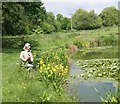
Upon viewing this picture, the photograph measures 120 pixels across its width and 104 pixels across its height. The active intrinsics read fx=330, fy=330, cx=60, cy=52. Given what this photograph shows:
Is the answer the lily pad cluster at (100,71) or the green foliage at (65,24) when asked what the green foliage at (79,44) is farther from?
the green foliage at (65,24)

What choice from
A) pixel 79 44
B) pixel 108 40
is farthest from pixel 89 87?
pixel 108 40

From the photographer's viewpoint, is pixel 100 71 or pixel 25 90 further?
pixel 100 71

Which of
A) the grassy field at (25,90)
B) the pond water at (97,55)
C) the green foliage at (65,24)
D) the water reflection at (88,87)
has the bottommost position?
the pond water at (97,55)

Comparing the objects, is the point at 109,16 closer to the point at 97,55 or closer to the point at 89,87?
the point at 97,55

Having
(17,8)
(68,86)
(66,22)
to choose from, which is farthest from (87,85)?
(66,22)

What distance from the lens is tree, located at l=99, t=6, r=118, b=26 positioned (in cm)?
7812

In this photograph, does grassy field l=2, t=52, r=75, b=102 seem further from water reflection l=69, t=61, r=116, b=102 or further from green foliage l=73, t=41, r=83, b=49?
green foliage l=73, t=41, r=83, b=49

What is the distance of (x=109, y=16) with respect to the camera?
81.4 meters

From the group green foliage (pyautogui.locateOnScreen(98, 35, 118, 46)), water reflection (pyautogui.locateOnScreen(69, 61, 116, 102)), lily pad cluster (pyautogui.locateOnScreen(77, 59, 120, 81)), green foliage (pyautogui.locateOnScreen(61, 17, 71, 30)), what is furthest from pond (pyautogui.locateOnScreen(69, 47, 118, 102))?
green foliage (pyautogui.locateOnScreen(61, 17, 71, 30))

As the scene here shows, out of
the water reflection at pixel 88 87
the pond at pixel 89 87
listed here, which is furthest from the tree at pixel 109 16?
the water reflection at pixel 88 87

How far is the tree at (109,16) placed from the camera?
78.1 meters

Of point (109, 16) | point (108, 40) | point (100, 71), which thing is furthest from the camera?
point (109, 16)

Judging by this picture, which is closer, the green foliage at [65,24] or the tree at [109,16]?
the green foliage at [65,24]

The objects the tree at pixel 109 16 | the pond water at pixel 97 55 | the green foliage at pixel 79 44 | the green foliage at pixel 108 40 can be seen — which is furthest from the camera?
the tree at pixel 109 16
